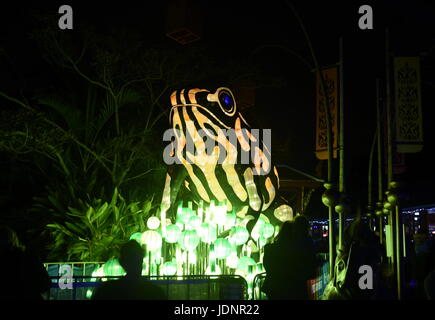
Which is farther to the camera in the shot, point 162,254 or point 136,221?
point 136,221

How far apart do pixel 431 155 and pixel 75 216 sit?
1800 cm

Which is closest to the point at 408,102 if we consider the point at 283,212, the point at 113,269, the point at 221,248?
the point at 283,212

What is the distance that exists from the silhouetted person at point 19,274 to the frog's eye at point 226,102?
23.3 feet

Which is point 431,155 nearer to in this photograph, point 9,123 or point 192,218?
point 192,218

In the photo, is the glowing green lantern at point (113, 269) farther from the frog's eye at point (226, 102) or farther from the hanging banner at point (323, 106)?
the hanging banner at point (323, 106)

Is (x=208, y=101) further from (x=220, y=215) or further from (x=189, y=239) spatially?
(x=189, y=239)

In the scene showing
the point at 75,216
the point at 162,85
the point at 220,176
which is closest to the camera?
the point at 220,176

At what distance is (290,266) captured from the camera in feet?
18.2

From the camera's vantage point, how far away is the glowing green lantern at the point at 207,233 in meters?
10.4

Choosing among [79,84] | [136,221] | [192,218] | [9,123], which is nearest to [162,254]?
[192,218]

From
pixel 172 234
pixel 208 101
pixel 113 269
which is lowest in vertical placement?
pixel 113 269

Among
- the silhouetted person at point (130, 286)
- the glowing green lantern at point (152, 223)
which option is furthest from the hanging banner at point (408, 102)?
the silhouetted person at point (130, 286)

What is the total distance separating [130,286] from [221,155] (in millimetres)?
7224
